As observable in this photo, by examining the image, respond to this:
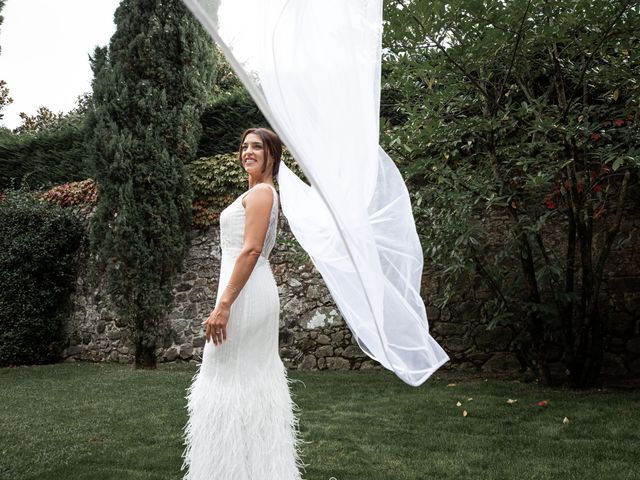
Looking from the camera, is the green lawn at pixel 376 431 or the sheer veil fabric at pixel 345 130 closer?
the sheer veil fabric at pixel 345 130

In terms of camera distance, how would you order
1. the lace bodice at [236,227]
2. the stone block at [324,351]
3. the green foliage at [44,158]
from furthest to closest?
the green foliage at [44,158] → the stone block at [324,351] → the lace bodice at [236,227]

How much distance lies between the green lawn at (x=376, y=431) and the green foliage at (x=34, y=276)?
2757 millimetres

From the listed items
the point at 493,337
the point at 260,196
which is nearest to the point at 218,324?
the point at 260,196

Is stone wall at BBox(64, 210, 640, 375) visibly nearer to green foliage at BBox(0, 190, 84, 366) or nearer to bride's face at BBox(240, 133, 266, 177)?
green foliage at BBox(0, 190, 84, 366)

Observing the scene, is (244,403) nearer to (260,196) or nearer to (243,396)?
(243,396)

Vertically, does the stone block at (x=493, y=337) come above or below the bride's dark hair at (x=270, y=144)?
below

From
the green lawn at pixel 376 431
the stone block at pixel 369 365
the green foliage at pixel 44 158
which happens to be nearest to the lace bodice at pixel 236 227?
the green lawn at pixel 376 431

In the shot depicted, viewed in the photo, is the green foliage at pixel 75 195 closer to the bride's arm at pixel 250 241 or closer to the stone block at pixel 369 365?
the stone block at pixel 369 365

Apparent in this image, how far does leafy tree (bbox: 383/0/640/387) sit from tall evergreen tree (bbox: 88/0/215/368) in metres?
3.96

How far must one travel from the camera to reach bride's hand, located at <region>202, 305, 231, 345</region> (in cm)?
244

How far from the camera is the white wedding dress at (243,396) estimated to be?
2463mm

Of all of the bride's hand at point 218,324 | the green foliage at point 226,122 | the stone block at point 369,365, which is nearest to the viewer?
the bride's hand at point 218,324

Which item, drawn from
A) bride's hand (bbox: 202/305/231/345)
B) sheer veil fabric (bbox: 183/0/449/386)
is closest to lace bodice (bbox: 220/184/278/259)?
bride's hand (bbox: 202/305/231/345)

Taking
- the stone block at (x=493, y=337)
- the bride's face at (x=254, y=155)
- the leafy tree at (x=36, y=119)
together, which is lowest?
the stone block at (x=493, y=337)
